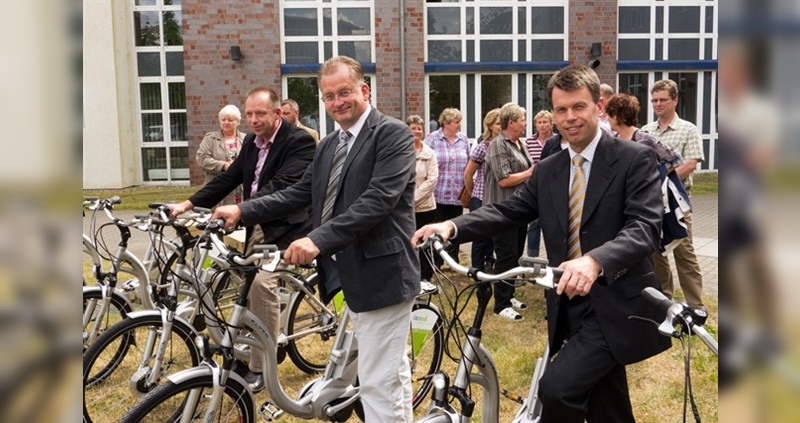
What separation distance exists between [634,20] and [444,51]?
18.5ft

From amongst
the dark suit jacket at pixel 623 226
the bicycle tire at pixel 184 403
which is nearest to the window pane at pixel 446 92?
the bicycle tire at pixel 184 403

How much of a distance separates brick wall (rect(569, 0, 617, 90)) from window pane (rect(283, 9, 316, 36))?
740cm

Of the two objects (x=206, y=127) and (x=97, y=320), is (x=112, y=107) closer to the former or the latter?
(x=206, y=127)

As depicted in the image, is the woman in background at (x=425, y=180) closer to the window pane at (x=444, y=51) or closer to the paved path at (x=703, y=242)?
the paved path at (x=703, y=242)

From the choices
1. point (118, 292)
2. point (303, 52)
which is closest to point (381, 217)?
point (118, 292)

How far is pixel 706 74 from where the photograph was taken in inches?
833

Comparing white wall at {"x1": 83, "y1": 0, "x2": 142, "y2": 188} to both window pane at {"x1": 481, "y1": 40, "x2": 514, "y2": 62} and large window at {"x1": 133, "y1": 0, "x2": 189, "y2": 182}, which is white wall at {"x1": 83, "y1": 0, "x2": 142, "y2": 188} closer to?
large window at {"x1": 133, "y1": 0, "x2": 189, "y2": 182}

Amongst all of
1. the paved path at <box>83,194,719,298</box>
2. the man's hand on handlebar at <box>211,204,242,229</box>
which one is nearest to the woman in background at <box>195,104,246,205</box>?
the paved path at <box>83,194,719,298</box>

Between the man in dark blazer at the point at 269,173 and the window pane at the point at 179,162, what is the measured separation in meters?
17.5

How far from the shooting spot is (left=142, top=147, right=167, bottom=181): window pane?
21.8 m

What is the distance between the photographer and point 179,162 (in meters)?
21.7

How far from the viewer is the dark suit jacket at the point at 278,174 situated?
4.68 m

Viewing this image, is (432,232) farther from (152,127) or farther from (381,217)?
(152,127)

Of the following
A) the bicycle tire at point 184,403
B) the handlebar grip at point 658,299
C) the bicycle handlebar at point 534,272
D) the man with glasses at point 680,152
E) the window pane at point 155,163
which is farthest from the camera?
the window pane at point 155,163
